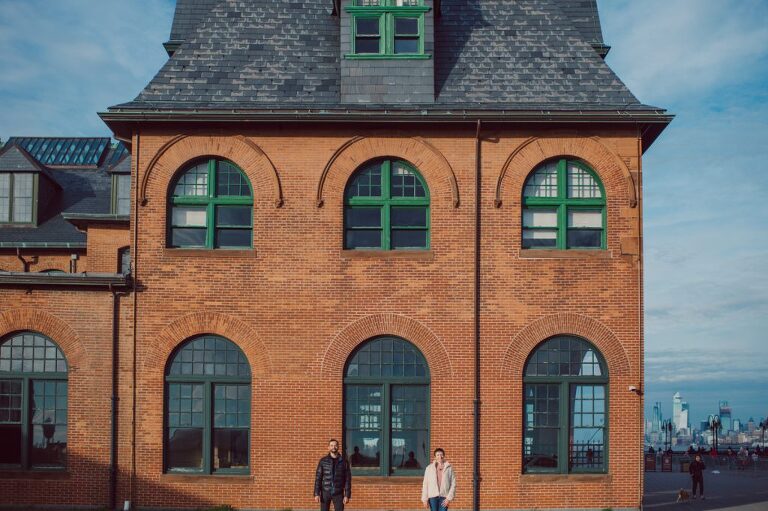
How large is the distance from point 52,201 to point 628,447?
26.7m

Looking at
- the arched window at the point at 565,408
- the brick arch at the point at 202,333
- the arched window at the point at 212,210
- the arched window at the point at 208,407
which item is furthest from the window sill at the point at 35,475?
the arched window at the point at 565,408

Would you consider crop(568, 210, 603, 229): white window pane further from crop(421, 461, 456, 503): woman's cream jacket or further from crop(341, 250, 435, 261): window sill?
crop(421, 461, 456, 503): woman's cream jacket

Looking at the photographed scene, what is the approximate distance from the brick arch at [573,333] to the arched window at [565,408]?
20 centimetres

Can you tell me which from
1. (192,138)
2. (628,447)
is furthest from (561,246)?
(192,138)

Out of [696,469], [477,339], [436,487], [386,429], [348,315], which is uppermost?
[348,315]

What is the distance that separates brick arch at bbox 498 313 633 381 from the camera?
818 inches

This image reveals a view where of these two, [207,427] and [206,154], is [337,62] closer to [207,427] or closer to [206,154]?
[206,154]

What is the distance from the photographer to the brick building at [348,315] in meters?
20.5

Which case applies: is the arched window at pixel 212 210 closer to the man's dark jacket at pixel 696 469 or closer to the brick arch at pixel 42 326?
the brick arch at pixel 42 326

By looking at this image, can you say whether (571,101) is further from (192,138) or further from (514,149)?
(192,138)

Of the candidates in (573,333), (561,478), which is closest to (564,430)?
(561,478)

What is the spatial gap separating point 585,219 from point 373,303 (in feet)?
17.1

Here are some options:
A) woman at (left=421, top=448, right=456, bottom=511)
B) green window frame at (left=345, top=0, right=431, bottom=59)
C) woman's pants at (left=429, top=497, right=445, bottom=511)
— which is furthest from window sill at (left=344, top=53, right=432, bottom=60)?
woman's pants at (left=429, top=497, right=445, bottom=511)

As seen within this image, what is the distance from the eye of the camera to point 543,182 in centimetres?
2147
